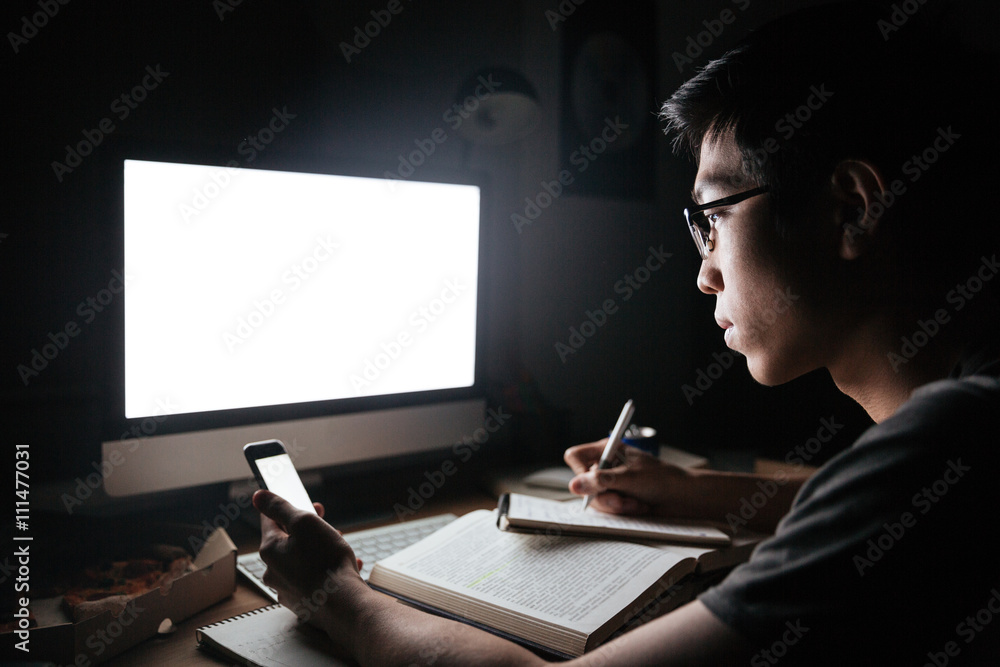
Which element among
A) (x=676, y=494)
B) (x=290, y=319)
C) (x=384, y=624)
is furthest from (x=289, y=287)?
(x=676, y=494)

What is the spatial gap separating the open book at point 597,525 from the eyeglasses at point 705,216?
1.16 ft

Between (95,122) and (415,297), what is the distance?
543 mm

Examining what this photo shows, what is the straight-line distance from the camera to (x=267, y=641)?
63 centimetres

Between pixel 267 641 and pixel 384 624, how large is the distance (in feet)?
0.42

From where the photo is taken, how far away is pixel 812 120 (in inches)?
23.8

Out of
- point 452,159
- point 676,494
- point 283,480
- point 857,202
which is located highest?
point 452,159

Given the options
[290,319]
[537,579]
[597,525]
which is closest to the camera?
[537,579]

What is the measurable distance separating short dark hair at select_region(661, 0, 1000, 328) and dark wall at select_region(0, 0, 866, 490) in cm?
58

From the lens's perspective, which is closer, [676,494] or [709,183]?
[709,183]

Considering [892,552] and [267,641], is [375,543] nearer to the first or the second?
[267,641]

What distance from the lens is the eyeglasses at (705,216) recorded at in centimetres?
66

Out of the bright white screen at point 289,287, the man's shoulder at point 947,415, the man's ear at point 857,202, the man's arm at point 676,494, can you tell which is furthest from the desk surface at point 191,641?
the man's ear at point 857,202

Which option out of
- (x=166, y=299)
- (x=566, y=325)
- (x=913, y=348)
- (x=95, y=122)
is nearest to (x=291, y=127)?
(x=95, y=122)

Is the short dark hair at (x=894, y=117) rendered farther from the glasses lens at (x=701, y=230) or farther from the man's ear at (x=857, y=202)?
the glasses lens at (x=701, y=230)
